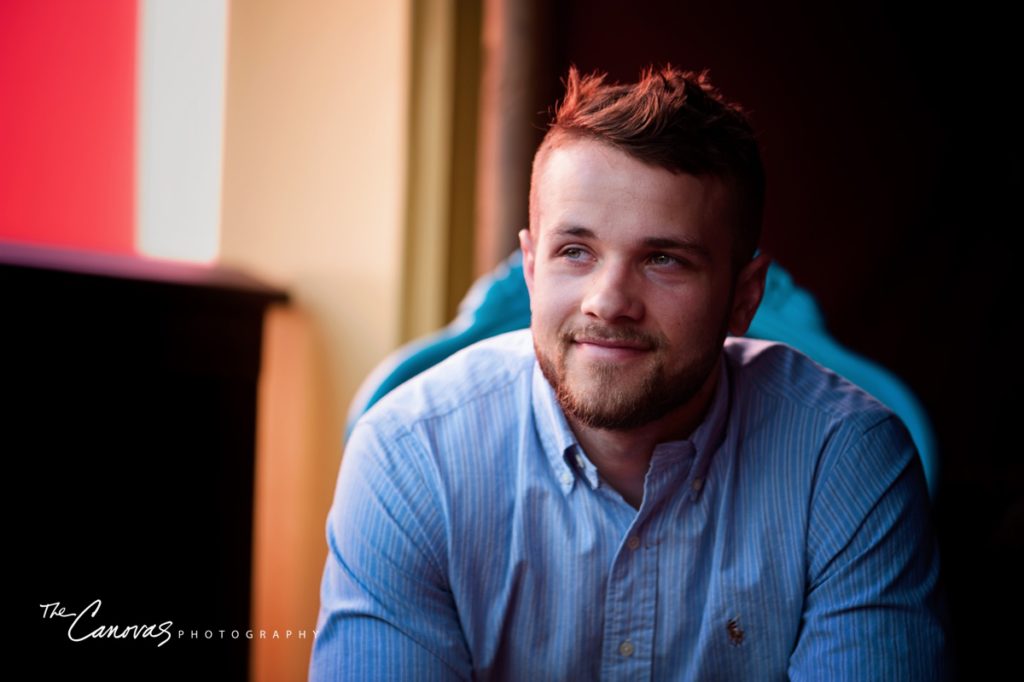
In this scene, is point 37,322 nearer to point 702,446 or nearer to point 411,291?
point 411,291

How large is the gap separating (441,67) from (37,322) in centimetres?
109

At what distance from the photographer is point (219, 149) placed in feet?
7.70

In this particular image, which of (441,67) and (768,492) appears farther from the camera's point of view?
(441,67)

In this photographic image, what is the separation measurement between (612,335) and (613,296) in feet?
0.16

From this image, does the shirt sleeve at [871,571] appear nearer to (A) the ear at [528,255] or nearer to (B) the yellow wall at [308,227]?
(A) the ear at [528,255]

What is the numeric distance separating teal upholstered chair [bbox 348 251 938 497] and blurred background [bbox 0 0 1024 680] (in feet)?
1.97

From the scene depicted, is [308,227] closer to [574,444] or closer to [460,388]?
[460,388]

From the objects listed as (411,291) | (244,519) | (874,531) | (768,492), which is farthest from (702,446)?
(244,519)

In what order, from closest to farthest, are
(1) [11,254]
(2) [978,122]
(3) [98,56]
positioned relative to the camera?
(1) [11,254] < (3) [98,56] < (2) [978,122]

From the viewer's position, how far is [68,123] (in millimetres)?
1896

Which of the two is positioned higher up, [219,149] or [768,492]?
[219,149]

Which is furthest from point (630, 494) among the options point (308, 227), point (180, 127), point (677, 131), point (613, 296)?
point (180, 127)

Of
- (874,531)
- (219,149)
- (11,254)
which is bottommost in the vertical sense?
(874,531)

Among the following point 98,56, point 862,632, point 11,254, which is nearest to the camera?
point 862,632
